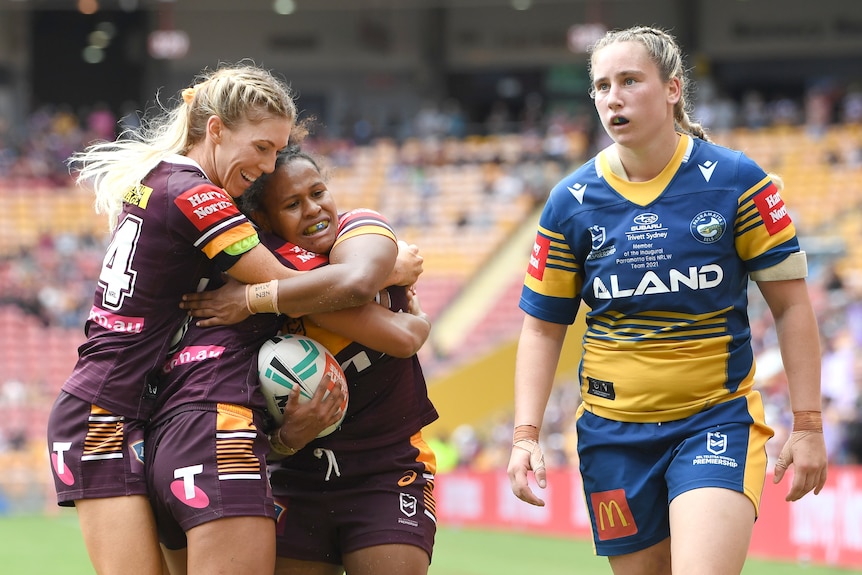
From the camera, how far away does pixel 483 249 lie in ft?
75.0

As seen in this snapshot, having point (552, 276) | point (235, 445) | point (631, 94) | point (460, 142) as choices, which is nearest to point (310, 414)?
point (235, 445)

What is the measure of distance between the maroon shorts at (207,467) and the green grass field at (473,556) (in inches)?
265

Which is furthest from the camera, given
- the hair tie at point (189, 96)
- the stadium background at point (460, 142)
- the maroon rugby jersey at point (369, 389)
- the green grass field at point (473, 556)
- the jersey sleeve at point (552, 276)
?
the stadium background at point (460, 142)

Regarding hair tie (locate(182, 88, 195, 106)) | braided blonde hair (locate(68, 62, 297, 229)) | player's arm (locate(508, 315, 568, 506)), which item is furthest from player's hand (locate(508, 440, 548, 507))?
hair tie (locate(182, 88, 195, 106))

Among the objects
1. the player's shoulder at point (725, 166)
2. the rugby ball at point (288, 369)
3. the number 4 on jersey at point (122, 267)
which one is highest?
the player's shoulder at point (725, 166)

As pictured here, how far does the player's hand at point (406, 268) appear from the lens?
422cm

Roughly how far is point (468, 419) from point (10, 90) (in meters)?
17.5

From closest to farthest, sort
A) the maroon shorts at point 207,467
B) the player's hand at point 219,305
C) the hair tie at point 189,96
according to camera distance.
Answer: the maroon shorts at point 207,467
the player's hand at point 219,305
the hair tie at point 189,96

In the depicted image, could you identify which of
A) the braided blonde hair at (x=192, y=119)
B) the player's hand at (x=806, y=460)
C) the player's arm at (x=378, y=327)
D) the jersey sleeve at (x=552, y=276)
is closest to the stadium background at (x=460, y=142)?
the player's hand at (x=806, y=460)

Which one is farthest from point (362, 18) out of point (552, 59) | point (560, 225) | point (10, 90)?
point (560, 225)

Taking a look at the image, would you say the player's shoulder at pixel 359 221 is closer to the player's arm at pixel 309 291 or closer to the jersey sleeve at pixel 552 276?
the player's arm at pixel 309 291

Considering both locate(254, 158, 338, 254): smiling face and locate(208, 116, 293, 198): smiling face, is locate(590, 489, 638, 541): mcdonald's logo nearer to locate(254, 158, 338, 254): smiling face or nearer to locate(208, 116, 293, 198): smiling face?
locate(254, 158, 338, 254): smiling face

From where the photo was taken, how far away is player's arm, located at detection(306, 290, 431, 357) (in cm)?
400

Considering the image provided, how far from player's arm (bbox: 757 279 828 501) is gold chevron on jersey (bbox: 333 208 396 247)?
4.12 ft
